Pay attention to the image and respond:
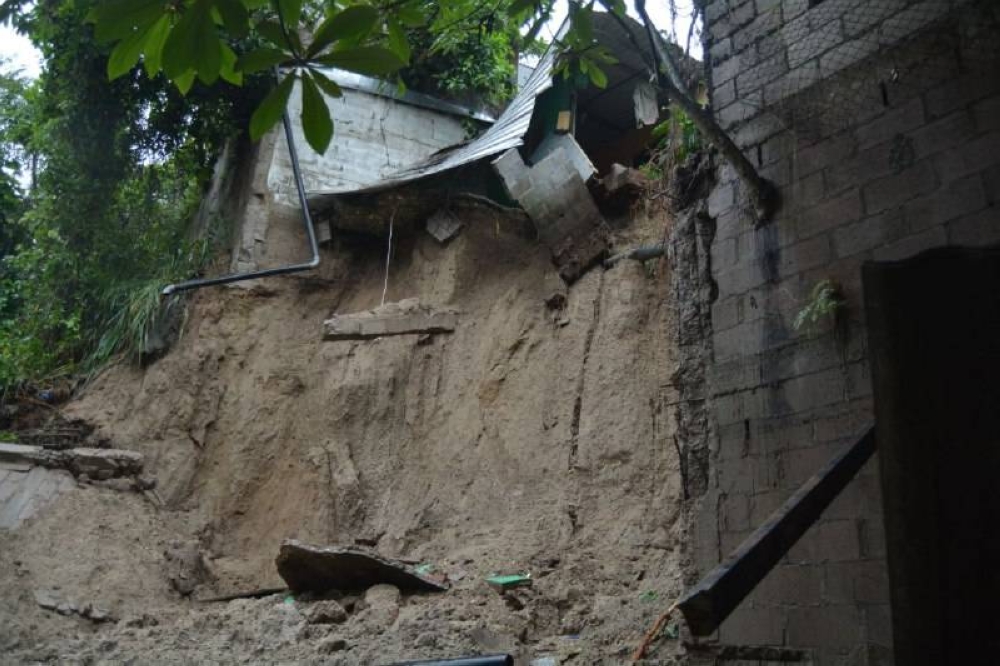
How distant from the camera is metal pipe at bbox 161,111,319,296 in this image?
10266 mm

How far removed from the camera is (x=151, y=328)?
10.7 metres

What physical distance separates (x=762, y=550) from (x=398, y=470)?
651 cm

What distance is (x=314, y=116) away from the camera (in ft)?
9.24

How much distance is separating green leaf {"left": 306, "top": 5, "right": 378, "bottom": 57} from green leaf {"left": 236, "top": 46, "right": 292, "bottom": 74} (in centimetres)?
11

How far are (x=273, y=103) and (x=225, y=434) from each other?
7.92 meters

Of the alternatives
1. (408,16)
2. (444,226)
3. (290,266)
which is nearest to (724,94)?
(408,16)

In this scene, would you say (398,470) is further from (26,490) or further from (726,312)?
(726,312)

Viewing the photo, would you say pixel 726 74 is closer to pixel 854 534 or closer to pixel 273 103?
Answer: pixel 854 534

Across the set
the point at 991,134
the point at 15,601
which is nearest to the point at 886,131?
the point at 991,134

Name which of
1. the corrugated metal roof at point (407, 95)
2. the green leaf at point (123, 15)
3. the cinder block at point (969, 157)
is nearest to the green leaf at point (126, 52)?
the green leaf at point (123, 15)

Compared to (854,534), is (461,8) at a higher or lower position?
higher

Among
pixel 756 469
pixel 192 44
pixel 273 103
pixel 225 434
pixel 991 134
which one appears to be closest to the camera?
pixel 192 44

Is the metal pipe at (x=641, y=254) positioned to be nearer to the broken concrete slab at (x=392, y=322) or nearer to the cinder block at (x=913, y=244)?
the broken concrete slab at (x=392, y=322)

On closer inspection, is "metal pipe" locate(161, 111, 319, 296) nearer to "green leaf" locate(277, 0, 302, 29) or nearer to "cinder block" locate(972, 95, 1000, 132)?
"green leaf" locate(277, 0, 302, 29)
